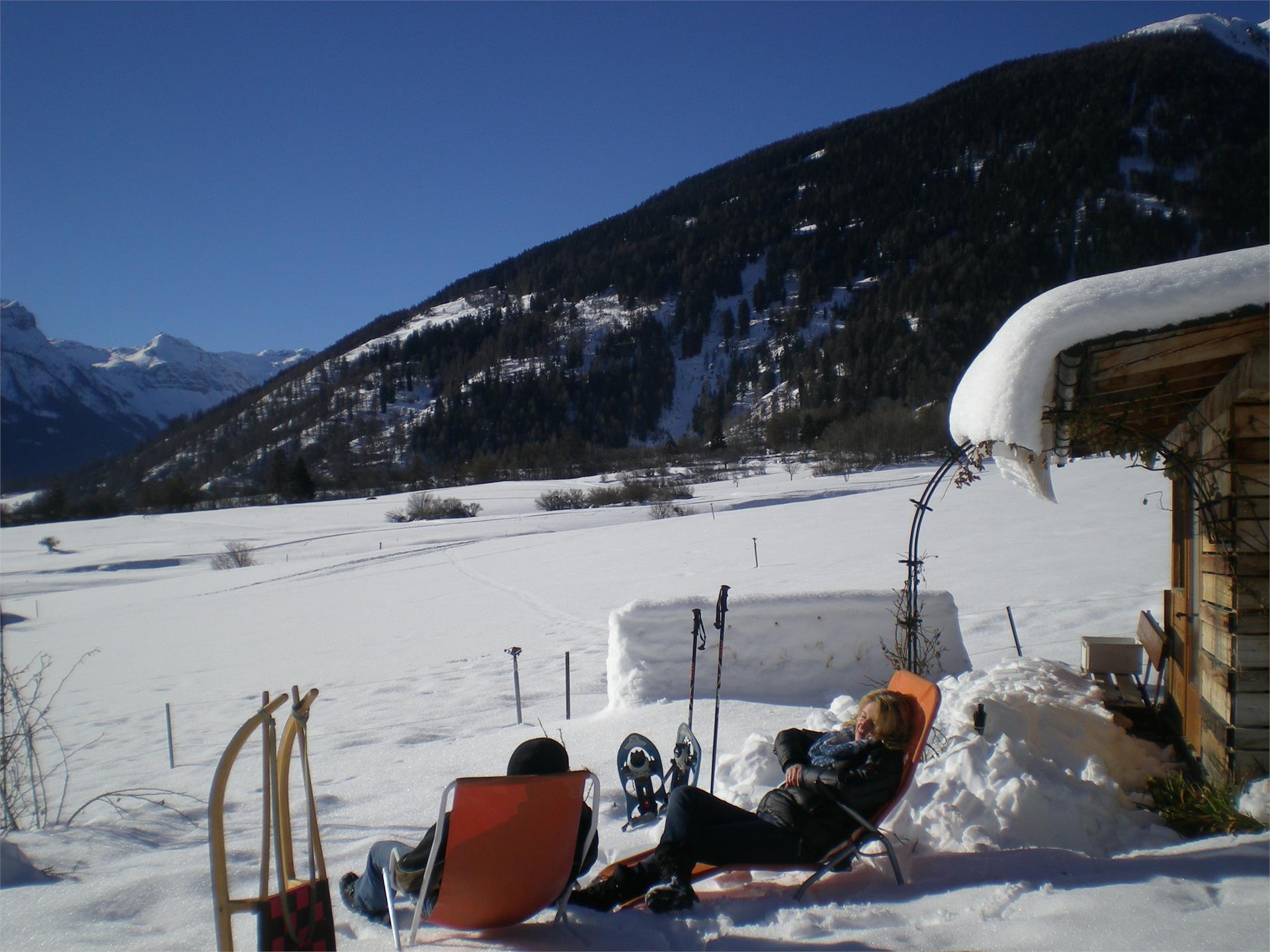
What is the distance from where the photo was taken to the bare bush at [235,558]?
3031 cm

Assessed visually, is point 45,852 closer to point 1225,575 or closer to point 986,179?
point 1225,575

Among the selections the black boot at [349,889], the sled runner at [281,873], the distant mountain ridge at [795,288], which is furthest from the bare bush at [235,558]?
the distant mountain ridge at [795,288]

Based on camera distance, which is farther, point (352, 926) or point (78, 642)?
point (78, 642)

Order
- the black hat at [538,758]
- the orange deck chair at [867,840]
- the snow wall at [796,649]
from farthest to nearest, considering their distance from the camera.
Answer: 1. the snow wall at [796,649]
2. the orange deck chair at [867,840]
3. the black hat at [538,758]

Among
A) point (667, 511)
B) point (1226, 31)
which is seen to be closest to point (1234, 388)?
point (667, 511)

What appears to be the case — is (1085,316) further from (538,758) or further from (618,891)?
(618,891)

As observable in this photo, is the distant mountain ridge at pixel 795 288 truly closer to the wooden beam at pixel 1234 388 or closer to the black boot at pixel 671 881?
the wooden beam at pixel 1234 388

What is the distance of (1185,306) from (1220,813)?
A: 2.21 m

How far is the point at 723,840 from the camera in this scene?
302 centimetres

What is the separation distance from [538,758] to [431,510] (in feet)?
138

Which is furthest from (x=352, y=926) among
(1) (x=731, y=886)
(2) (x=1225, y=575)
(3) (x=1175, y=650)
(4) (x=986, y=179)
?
(4) (x=986, y=179)

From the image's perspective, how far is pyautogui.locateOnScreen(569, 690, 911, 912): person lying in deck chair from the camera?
3.01 meters

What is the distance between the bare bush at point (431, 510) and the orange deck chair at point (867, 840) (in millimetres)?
39364

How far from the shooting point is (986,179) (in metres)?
135
